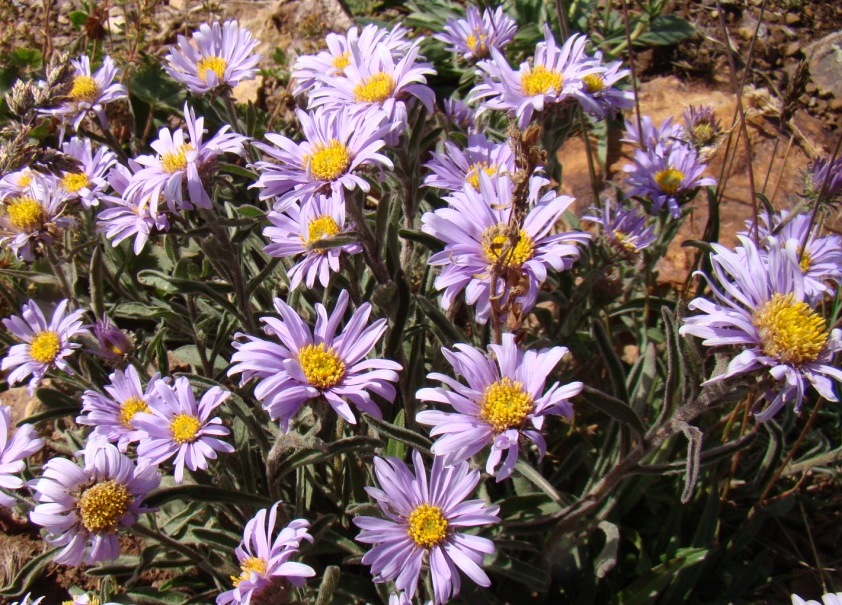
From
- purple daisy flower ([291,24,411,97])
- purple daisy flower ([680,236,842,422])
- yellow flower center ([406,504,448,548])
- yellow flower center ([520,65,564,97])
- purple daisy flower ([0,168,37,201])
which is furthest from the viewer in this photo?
purple daisy flower ([0,168,37,201])

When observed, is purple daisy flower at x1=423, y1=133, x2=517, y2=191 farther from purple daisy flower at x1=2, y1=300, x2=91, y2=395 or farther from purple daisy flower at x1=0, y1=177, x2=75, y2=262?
purple daisy flower at x1=0, y1=177, x2=75, y2=262

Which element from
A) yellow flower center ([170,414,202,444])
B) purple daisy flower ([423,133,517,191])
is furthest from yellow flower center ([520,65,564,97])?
yellow flower center ([170,414,202,444])

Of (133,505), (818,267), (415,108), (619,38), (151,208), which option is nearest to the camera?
(133,505)

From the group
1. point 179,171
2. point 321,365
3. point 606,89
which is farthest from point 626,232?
point 179,171

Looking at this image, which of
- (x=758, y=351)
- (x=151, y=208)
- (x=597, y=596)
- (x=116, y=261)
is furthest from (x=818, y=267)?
(x=116, y=261)

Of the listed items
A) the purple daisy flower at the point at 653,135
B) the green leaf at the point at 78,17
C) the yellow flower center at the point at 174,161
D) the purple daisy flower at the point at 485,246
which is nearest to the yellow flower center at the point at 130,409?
the yellow flower center at the point at 174,161

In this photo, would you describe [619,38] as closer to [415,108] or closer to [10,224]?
[415,108]
